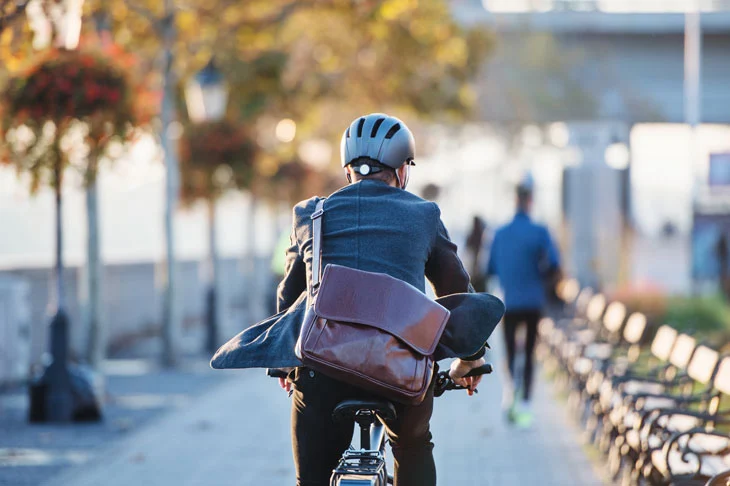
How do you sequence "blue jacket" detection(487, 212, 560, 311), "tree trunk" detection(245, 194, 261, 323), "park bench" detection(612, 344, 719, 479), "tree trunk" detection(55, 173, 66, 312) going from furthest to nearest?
"tree trunk" detection(245, 194, 261, 323) < "tree trunk" detection(55, 173, 66, 312) < "blue jacket" detection(487, 212, 560, 311) < "park bench" detection(612, 344, 719, 479)

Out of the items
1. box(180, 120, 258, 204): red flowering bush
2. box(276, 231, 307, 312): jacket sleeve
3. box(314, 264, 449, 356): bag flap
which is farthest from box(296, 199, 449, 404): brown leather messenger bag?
box(180, 120, 258, 204): red flowering bush

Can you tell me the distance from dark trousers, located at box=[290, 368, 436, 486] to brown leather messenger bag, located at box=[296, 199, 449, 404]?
192mm

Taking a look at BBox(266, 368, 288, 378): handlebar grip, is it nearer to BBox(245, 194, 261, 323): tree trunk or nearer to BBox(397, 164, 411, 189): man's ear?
BBox(397, 164, 411, 189): man's ear

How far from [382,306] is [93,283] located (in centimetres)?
1073

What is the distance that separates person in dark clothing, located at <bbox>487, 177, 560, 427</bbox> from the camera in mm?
10984

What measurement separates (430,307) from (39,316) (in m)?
13.7

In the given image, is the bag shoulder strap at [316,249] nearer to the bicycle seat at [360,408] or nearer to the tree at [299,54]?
the bicycle seat at [360,408]

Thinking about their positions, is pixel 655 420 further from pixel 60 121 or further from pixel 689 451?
pixel 60 121

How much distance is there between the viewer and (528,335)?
11.2 meters

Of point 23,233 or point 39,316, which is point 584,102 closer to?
point 23,233

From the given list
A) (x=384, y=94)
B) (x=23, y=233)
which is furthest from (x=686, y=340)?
(x=23, y=233)

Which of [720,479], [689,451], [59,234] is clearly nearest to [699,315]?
[59,234]

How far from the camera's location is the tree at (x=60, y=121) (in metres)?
11.8

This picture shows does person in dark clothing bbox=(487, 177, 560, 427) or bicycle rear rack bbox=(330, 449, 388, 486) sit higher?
person in dark clothing bbox=(487, 177, 560, 427)
